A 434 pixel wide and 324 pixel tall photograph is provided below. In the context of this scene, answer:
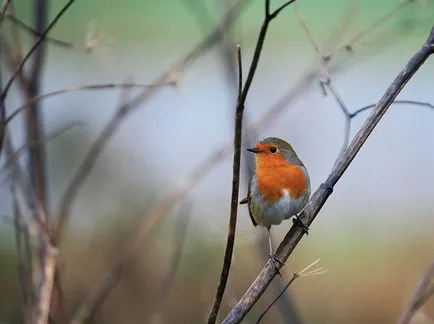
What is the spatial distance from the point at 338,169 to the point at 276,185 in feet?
2.21

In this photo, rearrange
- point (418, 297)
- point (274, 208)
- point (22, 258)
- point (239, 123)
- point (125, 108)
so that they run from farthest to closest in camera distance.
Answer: point (125, 108) → point (274, 208) → point (22, 258) → point (418, 297) → point (239, 123)

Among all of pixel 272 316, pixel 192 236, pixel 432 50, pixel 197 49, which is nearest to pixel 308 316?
pixel 272 316

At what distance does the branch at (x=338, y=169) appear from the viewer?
1341 millimetres

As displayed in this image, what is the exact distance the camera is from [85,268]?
420cm

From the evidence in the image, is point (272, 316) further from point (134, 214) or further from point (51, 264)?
point (51, 264)

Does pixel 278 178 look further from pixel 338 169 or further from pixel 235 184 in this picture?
pixel 235 184

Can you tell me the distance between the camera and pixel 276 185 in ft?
6.72

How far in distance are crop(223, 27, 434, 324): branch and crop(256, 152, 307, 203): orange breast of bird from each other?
1.94 ft

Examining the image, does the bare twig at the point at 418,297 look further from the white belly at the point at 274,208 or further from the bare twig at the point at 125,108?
the bare twig at the point at 125,108

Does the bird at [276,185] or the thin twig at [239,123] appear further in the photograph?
the bird at [276,185]

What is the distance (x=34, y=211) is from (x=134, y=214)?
2669 millimetres

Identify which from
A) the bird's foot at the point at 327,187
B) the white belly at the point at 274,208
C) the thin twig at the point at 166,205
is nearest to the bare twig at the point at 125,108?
the thin twig at the point at 166,205

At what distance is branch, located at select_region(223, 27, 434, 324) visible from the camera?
4.40 ft

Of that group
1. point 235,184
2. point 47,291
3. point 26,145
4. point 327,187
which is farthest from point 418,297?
point 26,145
